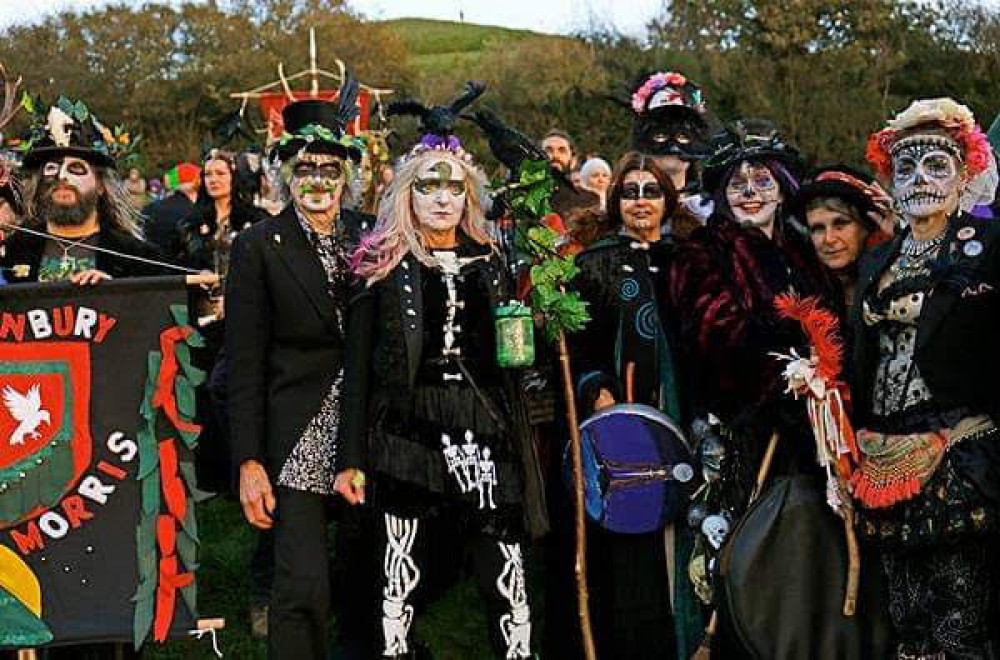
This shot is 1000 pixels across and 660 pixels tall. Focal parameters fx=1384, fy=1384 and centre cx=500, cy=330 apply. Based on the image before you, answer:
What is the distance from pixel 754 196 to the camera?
523cm

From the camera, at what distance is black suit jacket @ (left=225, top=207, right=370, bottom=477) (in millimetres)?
5020

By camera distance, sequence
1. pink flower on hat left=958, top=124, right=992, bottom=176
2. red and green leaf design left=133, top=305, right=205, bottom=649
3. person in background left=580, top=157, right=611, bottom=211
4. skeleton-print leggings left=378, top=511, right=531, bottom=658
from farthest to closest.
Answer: person in background left=580, top=157, right=611, bottom=211
red and green leaf design left=133, top=305, right=205, bottom=649
skeleton-print leggings left=378, top=511, right=531, bottom=658
pink flower on hat left=958, top=124, right=992, bottom=176

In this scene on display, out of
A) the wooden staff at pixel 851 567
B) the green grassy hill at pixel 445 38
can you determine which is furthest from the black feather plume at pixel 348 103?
the green grassy hill at pixel 445 38

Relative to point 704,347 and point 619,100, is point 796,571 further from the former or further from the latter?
point 619,100

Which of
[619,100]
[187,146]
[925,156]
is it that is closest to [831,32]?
[187,146]

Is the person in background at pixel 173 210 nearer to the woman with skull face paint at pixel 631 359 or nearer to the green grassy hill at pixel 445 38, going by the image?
the woman with skull face paint at pixel 631 359

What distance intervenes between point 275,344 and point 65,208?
1173mm

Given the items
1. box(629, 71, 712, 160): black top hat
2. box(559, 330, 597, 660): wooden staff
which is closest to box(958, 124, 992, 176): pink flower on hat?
box(629, 71, 712, 160): black top hat

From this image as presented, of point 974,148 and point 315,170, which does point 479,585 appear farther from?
point 974,148

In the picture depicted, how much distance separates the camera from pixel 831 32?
925 inches

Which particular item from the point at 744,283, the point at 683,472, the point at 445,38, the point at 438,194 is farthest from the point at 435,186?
the point at 445,38

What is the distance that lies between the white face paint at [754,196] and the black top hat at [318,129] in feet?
4.75

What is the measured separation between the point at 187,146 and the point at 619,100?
2173cm

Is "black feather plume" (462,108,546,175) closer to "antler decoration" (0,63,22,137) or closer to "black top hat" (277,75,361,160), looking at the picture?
"black top hat" (277,75,361,160)
